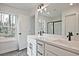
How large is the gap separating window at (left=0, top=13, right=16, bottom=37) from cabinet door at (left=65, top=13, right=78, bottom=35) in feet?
3.70

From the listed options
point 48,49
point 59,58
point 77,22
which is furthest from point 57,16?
point 59,58

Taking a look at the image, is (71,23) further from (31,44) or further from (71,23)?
(31,44)

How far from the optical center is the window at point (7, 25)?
5.62ft

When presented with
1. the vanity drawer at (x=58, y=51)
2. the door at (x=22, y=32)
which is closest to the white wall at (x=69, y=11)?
the vanity drawer at (x=58, y=51)

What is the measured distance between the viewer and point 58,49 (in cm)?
128

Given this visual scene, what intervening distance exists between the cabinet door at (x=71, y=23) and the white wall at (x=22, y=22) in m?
0.80

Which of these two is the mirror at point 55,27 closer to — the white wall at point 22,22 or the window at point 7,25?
the white wall at point 22,22

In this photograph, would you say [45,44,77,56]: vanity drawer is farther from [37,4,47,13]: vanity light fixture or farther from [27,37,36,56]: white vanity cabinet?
[37,4,47,13]: vanity light fixture

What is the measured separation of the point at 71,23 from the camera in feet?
5.45

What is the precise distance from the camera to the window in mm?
1713

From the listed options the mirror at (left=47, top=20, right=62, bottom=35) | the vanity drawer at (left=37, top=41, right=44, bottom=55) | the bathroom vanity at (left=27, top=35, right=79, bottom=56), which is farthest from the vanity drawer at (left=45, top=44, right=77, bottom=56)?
the mirror at (left=47, top=20, right=62, bottom=35)

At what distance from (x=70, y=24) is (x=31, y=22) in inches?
33.8

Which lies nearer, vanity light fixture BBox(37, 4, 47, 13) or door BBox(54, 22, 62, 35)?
door BBox(54, 22, 62, 35)

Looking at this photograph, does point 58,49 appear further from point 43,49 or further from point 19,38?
point 19,38
